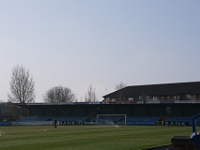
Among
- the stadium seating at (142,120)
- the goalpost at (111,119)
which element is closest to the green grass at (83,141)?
the stadium seating at (142,120)

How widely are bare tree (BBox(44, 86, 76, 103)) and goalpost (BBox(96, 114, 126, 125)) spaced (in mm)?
60871

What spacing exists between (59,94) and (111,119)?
67073 mm

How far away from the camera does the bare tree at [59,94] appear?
15099 centimetres

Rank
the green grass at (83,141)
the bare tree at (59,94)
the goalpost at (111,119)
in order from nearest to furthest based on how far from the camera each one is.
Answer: the green grass at (83,141) < the goalpost at (111,119) < the bare tree at (59,94)

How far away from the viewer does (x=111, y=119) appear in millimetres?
87500

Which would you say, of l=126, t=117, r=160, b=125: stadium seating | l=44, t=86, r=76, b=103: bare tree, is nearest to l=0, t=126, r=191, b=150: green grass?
l=126, t=117, r=160, b=125: stadium seating

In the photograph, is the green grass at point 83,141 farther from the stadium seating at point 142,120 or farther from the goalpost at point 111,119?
the goalpost at point 111,119

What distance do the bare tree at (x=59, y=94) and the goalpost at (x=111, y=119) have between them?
2396 inches

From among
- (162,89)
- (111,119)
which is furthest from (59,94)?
(111,119)

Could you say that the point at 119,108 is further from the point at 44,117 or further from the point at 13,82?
the point at 13,82

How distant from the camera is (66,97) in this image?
151500 millimetres

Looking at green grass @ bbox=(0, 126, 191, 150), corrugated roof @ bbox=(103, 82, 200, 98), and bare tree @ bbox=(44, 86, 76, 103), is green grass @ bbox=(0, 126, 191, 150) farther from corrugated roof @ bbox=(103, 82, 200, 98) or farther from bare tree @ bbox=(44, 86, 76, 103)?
bare tree @ bbox=(44, 86, 76, 103)

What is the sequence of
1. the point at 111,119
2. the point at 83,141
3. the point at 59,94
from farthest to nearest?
the point at 59,94
the point at 111,119
the point at 83,141

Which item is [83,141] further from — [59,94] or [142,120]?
[59,94]
